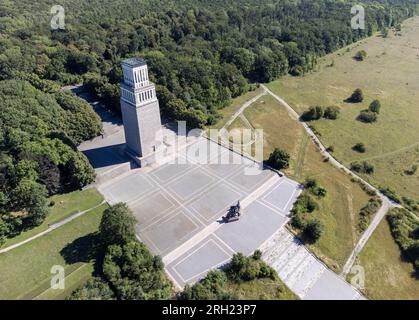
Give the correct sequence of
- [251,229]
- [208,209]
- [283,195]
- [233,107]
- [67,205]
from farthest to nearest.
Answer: [233,107], [283,195], [67,205], [208,209], [251,229]

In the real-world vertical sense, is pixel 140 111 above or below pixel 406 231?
above

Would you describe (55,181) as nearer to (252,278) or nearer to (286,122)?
(252,278)

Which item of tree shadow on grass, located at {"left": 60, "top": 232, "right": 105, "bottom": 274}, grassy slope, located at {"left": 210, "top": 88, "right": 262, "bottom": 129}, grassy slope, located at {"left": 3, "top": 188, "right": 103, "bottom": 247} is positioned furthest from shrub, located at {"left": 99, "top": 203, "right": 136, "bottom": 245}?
grassy slope, located at {"left": 210, "top": 88, "right": 262, "bottom": 129}

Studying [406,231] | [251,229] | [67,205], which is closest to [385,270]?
[406,231]

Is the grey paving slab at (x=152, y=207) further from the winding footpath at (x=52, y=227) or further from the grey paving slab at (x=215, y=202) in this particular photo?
the winding footpath at (x=52, y=227)

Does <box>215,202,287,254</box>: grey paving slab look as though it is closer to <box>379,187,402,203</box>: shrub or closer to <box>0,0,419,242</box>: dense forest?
<box>379,187,402,203</box>: shrub

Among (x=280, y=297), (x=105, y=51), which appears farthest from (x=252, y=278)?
(x=105, y=51)

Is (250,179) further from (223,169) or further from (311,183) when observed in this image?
(311,183)
